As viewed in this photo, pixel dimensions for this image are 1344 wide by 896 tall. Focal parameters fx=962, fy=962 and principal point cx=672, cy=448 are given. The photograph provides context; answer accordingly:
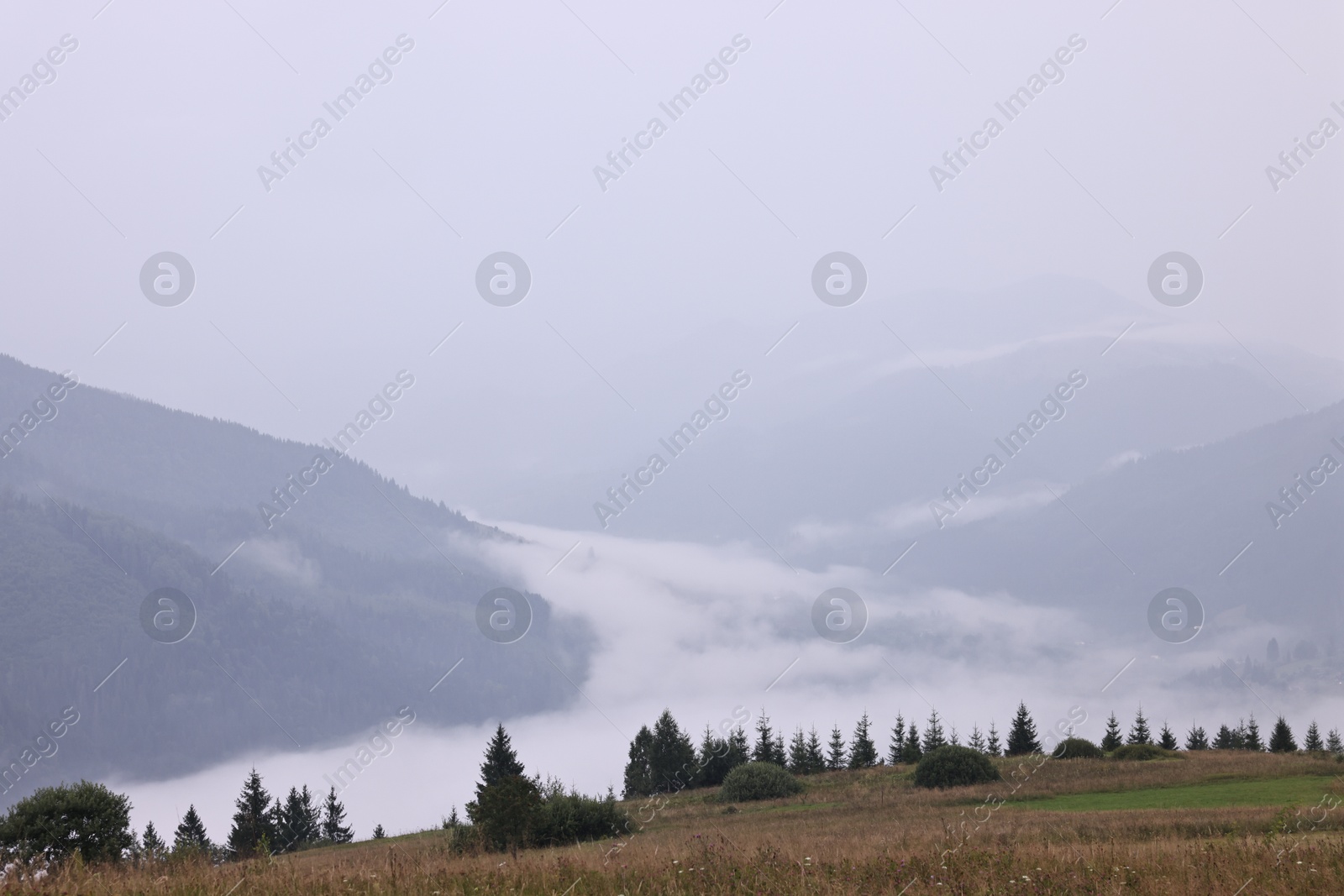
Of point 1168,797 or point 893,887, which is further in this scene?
point 1168,797

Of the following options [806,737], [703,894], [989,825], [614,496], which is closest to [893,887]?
[703,894]

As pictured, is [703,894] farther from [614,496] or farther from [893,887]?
[614,496]

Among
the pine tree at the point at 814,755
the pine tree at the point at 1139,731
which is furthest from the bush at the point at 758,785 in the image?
the pine tree at the point at 1139,731

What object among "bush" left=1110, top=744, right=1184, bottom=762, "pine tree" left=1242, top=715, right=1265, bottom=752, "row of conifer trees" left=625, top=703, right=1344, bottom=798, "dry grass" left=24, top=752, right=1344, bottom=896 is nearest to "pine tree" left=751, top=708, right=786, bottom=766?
"row of conifer trees" left=625, top=703, right=1344, bottom=798

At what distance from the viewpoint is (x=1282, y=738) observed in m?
76.3

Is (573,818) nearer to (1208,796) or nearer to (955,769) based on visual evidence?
(1208,796)

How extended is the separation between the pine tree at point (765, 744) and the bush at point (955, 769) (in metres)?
42.1

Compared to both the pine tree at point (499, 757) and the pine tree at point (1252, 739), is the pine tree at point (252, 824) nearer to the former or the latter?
the pine tree at point (499, 757)

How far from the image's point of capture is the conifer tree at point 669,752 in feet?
255

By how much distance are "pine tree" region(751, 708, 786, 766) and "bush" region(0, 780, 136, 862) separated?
69.5 metres

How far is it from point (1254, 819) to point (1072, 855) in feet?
38.2

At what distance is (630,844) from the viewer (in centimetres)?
1552

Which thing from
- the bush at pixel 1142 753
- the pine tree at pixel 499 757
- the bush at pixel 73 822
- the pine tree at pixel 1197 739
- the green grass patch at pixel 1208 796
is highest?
the bush at pixel 73 822

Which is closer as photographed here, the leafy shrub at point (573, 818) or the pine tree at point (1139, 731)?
the leafy shrub at point (573, 818)
